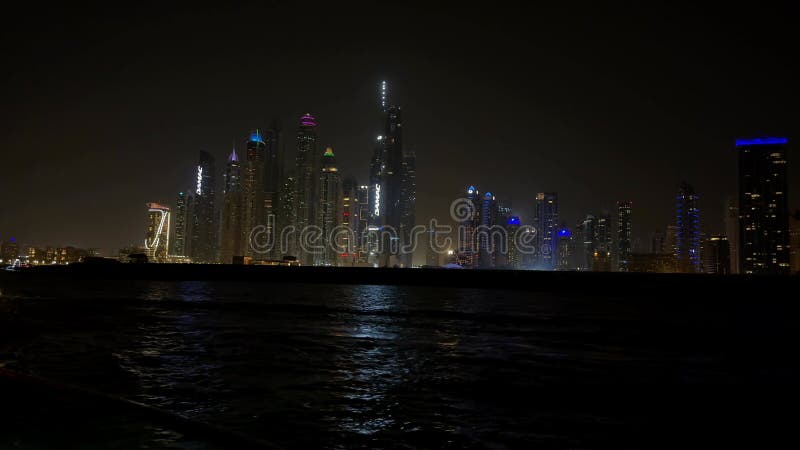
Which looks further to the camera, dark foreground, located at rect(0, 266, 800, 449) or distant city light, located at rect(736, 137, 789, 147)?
distant city light, located at rect(736, 137, 789, 147)

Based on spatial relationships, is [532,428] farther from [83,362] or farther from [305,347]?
[83,362]

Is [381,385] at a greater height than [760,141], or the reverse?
[760,141]

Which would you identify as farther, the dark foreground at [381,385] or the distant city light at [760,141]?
the distant city light at [760,141]

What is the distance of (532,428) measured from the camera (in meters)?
7.05

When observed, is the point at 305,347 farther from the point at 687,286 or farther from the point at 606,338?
the point at 687,286

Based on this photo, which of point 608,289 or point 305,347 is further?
point 608,289

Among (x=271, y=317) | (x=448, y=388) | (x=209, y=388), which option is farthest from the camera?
(x=271, y=317)

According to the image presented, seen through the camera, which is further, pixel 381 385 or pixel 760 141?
pixel 760 141

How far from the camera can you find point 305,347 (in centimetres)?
1436

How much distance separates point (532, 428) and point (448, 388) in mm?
2751

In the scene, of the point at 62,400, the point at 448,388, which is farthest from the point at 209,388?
the point at 448,388

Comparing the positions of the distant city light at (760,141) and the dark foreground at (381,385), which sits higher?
the distant city light at (760,141)

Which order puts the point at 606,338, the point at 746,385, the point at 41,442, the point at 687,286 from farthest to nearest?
1. the point at 687,286
2. the point at 606,338
3. the point at 746,385
4. the point at 41,442

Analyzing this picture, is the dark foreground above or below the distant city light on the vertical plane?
below
